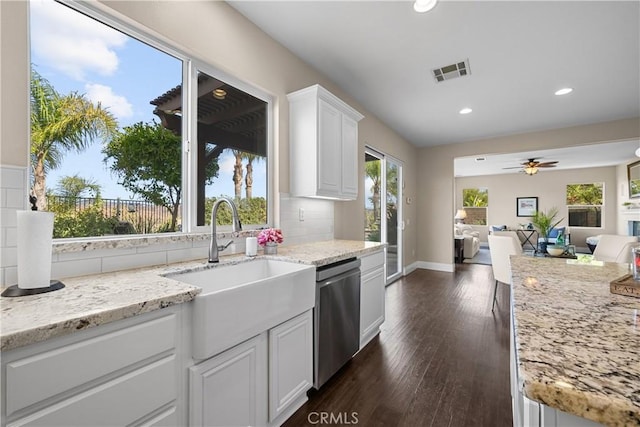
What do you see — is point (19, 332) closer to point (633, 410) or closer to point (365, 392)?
point (633, 410)

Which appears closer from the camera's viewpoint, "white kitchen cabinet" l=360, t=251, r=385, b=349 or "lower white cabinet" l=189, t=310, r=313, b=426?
"lower white cabinet" l=189, t=310, r=313, b=426

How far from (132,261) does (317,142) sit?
1648mm

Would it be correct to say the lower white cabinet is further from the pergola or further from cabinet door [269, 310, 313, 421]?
the pergola

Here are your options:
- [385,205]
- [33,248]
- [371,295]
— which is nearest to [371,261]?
[371,295]

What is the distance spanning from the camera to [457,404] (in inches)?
71.1

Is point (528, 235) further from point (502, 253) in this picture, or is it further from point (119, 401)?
point (119, 401)

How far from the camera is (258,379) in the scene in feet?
4.65

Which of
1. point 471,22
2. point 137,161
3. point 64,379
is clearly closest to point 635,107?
point 471,22

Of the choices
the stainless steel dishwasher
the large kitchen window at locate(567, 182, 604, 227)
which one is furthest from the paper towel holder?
the large kitchen window at locate(567, 182, 604, 227)

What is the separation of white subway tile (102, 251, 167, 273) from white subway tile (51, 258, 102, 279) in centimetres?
3

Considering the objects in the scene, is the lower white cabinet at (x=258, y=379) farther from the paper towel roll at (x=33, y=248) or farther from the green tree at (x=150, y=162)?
the green tree at (x=150, y=162)

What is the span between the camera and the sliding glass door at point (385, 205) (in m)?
4.43

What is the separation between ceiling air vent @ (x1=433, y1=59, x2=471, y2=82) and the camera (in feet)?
9.41
